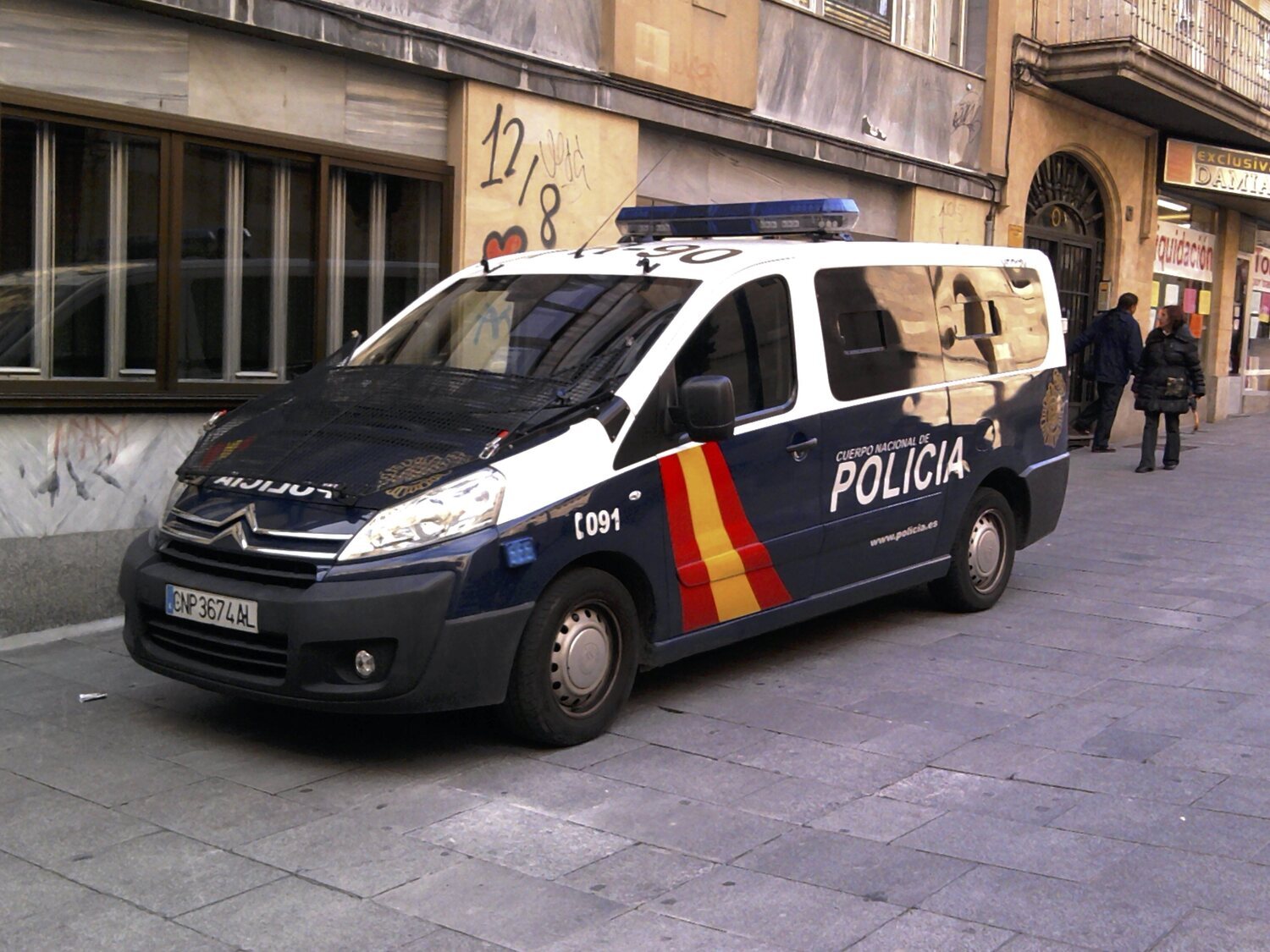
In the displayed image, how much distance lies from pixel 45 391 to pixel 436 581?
11.7ft

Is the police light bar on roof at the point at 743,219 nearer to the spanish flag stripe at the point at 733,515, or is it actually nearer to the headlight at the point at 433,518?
the spanish flag stripe at the point at 733,515

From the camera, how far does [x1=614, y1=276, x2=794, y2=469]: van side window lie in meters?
5.86

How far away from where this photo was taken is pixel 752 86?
1274 cm

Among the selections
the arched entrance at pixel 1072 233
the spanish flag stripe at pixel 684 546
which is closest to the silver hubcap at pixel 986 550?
the spanish flag stripe at pixel 684 546

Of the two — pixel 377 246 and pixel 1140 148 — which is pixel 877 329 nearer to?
pixel 377 246

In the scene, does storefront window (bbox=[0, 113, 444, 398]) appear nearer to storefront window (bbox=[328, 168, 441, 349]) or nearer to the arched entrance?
storefront window (bbox=[328, 168, 441, 349])

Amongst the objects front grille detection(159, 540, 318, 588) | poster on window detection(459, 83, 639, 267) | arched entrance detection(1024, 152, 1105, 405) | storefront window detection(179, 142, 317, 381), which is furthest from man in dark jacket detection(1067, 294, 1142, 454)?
front grille detection(159, 540, 318, 588)

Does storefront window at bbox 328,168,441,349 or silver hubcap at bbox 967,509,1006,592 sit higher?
storefront window at bbox 328,168,441,349

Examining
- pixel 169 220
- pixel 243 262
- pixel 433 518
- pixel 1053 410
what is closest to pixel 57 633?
pixel 169 220

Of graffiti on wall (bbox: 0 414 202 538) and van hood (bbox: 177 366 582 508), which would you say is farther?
graffiti on wall (bbox: 0 414 202 538)

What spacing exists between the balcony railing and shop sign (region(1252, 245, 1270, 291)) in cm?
466

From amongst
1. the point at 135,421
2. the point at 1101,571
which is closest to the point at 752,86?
the point at 1101,571

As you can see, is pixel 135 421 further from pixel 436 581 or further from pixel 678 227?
pixel 436 581

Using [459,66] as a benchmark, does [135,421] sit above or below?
below
